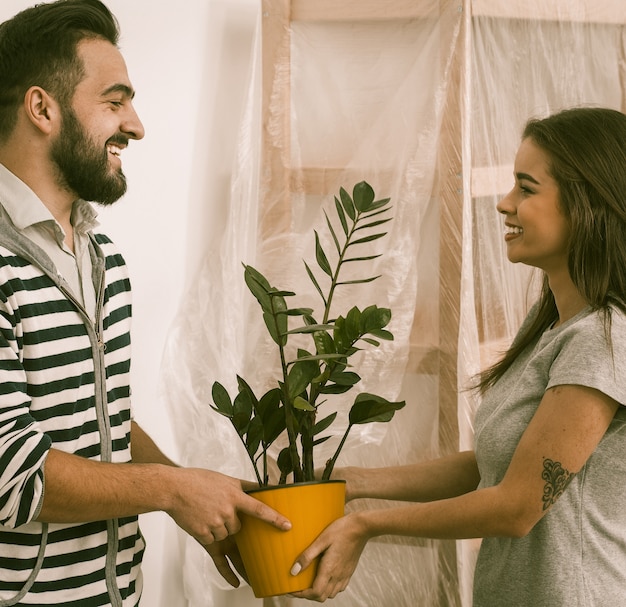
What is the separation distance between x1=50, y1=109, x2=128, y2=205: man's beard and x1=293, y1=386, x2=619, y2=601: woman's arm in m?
0.63

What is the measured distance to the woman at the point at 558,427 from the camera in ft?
3.54

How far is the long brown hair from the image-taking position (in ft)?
3.82

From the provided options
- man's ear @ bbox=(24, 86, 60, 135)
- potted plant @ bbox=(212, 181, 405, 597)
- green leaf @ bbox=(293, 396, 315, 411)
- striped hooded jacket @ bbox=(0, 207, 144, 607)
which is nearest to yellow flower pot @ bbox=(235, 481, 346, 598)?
potted plant @ bbox=(212, 181, 405, 597)

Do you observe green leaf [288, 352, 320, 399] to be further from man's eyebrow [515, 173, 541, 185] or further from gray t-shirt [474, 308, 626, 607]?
man's eyebrow [515, 173, 541, 185]

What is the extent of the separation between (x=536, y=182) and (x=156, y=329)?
93 cm

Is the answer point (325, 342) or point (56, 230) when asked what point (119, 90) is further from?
point (325, 342)

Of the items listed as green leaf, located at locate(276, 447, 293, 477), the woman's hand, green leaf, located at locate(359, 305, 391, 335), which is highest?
green leaf, located at locate(359, 305, 391, 335)

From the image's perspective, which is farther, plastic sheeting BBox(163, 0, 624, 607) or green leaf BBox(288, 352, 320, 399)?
plastic sheeting BBox(163, 0, 624, 607)

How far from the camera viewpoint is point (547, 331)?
49.2 inches

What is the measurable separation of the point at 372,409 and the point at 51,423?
45 cm

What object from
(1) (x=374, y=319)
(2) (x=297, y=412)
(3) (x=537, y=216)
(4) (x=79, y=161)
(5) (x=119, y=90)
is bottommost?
(2) (x=297, y=412)

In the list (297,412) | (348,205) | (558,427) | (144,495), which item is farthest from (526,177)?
(144,495)

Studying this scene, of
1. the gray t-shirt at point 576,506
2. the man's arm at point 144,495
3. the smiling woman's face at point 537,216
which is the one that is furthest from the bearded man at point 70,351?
the smiling woman's face at point 537,216

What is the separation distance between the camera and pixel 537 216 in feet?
3.98
